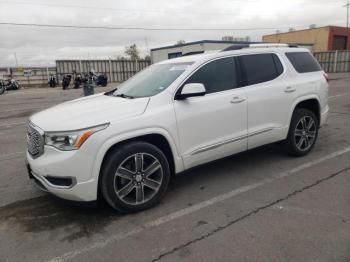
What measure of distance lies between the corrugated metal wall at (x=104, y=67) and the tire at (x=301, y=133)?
88.7ft

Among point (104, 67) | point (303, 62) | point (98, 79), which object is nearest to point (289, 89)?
point (303, 62)

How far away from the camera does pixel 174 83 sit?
3863mm

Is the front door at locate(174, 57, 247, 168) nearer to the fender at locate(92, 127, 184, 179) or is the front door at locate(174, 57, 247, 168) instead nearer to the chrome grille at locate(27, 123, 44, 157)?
the fender at locate(92, 127, 184, 179)

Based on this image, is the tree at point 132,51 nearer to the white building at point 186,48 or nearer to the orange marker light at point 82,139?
the white building at point 186,48

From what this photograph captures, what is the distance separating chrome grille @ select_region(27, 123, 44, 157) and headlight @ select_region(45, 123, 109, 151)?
0.46 feet

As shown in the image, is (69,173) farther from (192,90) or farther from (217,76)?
(217,76)

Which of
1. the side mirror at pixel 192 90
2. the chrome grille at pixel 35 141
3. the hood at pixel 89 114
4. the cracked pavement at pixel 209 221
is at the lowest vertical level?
the cracked pavement at pixel 209 221

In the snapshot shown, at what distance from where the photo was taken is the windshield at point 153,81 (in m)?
4.00

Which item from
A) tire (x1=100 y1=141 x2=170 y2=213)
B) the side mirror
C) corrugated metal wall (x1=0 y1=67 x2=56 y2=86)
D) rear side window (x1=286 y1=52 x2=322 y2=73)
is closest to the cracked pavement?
tire (x1=100 y1=141 x2=170 y2=213)

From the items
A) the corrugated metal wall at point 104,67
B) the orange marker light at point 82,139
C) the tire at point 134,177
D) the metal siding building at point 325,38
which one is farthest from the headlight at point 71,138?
the metal siding building at point 325,38

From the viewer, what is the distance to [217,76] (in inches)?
165

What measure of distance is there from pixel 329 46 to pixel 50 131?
4109 cm

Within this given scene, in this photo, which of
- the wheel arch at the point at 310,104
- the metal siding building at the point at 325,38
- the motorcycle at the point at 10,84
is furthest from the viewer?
the metal siding building at the point at 325,38

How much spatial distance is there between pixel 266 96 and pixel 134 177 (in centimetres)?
223
